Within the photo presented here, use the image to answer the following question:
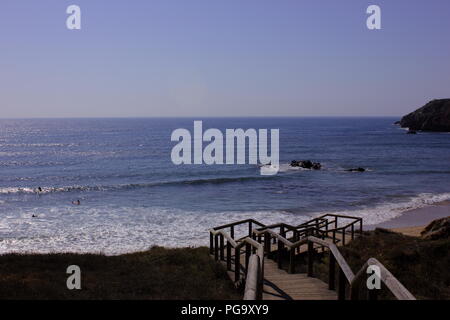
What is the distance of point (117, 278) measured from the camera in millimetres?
10141

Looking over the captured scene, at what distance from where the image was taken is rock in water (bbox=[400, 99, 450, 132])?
425ft

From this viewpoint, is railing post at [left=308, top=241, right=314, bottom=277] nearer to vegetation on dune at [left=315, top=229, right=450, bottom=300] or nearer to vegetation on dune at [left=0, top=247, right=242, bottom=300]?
vegetation on dune at [left=315, top=229, right=450, bottom=300]

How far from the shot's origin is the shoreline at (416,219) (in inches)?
1012

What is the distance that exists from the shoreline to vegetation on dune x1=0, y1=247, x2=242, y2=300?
16814 millimetres

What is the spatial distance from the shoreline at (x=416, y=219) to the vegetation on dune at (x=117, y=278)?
662 inches

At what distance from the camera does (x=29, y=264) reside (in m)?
11.8

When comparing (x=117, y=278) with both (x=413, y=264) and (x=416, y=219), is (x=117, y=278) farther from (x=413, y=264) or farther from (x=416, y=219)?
(x=416, y=219)

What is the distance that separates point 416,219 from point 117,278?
81.1 feet

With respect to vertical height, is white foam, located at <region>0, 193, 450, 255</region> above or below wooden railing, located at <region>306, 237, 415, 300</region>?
below

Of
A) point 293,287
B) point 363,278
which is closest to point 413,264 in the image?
point 293,287

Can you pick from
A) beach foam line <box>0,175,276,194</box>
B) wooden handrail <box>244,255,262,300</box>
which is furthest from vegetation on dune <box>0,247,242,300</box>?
beach foam line <box>0,175,276,194</box>

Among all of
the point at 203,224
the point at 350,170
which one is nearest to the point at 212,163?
the point at 350,170

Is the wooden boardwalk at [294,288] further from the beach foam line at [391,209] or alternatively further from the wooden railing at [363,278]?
the beach foam line at [391,209]
